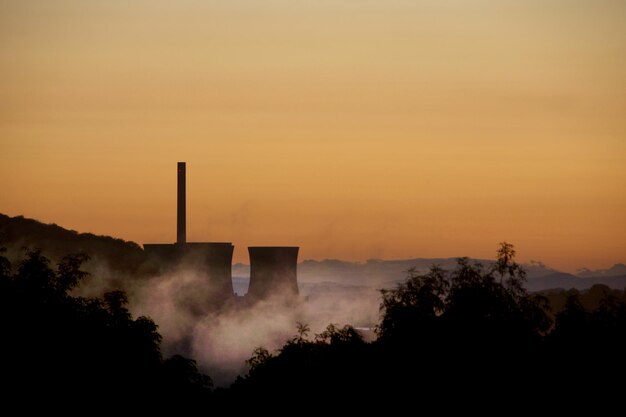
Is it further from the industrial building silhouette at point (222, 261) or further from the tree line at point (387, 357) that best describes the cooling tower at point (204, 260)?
the tree line at point (387, 357)

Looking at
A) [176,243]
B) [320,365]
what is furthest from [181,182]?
[320,365]

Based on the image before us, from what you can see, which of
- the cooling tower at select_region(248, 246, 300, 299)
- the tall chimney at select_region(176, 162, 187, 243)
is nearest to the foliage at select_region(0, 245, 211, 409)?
the tall chimney at select_region(176, 162, 187, 243)

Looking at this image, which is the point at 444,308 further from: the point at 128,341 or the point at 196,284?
the point at 196,284

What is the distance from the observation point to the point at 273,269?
18600 centimetres

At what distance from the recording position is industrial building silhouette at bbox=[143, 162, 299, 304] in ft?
600

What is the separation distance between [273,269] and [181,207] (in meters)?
15.7

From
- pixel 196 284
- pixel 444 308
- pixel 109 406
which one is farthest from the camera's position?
pixel 196 284

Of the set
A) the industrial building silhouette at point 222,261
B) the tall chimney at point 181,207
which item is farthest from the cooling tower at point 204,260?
the tall chimney at point 181,207

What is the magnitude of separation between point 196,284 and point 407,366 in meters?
148

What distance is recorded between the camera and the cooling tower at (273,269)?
183 meters

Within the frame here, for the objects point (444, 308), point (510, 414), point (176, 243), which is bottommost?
point (510, 414)

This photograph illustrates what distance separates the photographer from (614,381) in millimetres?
45844

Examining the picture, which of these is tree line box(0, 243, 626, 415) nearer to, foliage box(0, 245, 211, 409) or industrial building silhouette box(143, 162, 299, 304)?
foliage box(0, 245, 211, 409)

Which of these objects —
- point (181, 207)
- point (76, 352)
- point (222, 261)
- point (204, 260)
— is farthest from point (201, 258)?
point (76, 352)
